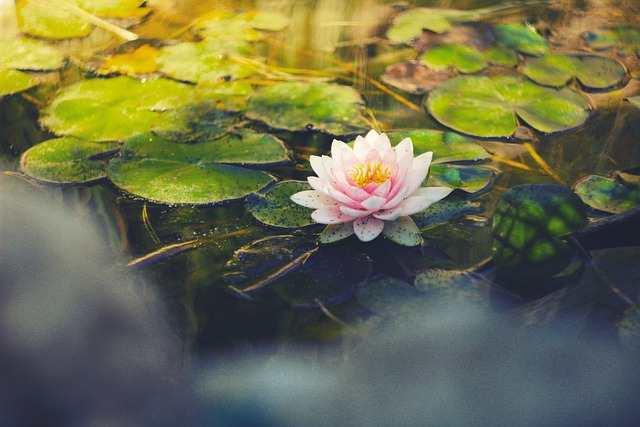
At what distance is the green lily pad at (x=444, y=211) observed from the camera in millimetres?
1474

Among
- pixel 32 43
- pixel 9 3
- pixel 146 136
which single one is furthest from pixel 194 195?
pixel 9 3

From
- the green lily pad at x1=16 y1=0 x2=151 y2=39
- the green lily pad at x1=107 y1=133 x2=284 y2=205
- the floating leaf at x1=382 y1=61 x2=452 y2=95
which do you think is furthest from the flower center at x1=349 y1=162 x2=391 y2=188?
the green lily pad at x1=16 y1=0 x2=151 y2=39

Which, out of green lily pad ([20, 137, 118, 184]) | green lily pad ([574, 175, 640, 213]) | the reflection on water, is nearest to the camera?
the reflection on water

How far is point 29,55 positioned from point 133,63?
0.41 meters

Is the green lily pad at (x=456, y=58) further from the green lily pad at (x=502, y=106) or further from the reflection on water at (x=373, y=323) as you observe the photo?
the reflection on water at (x=373, y=323)

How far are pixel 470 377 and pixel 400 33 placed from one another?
1.63 m

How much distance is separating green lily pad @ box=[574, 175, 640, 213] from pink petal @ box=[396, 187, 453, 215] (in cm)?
38

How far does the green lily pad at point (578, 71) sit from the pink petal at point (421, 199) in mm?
845

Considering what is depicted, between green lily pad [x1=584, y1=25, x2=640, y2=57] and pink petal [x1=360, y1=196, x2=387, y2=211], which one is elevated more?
green lily pad [x1=584, y1=25, x2=640, y2=57]

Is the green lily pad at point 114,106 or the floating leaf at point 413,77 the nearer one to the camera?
the green lily pad at point 114,106

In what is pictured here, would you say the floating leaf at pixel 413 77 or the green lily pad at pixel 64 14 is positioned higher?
the green lily pad at pixel 64 14

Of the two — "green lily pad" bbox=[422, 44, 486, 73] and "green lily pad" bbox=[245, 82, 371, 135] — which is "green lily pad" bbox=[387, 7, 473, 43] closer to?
"green lily pad" bbox=[422, 44, 486, 73]

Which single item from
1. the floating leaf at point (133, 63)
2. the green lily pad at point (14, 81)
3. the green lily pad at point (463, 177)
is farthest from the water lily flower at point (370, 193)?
the green lily pad at point (14, 81)

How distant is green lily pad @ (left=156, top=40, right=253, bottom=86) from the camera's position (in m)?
2.11
